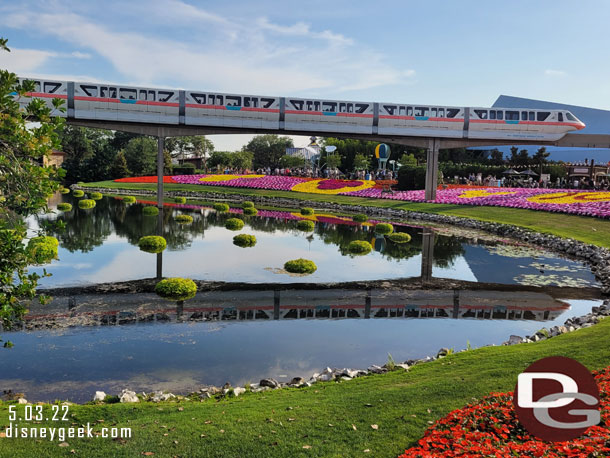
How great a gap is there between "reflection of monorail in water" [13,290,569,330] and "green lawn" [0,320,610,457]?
5.68m

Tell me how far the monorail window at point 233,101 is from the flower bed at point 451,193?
20.0 metres

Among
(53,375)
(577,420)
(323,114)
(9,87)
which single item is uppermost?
(323,114)

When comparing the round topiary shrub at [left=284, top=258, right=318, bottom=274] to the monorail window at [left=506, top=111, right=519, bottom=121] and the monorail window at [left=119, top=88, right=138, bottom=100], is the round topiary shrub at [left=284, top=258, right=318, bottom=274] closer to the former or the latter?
the monorail window at [left=119, top=88, right=138, bottom=100]

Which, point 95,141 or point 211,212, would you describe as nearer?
point 211,212

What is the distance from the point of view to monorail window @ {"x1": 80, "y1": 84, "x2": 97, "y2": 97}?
36031mm

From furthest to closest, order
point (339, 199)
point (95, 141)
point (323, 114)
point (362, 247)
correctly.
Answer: point (95, 141) → point (339, 199) → point (323, 114) → point (362, 247)

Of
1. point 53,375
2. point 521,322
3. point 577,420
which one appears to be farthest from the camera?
point 521,322

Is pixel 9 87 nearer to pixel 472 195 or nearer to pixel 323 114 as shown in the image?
pixel 323 114

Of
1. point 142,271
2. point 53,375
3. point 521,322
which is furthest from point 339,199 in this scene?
point 53,375

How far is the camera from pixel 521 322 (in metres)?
15.7

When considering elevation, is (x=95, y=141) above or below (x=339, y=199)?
above

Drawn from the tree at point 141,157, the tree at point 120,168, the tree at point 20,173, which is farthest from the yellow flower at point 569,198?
the tree at point 120,168

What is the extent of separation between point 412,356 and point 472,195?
3964 cm

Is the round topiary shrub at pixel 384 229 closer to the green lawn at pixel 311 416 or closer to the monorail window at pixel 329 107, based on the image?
the monorail window at pixel 329 107
